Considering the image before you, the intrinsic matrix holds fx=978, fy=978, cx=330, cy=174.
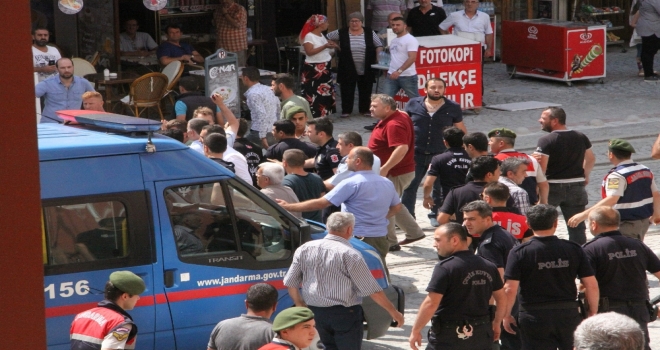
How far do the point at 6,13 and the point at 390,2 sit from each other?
56.2 feet

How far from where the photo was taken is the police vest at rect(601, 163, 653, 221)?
8703 millimetres

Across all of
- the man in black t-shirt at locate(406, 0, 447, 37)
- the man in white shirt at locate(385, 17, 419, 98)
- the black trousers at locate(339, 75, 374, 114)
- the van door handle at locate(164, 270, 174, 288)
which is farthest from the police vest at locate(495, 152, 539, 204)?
the man in black t-shirt at locate(406, 0, 447, 37)

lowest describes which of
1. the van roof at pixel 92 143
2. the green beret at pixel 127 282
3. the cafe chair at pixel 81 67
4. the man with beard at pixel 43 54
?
the green beret at pixel 127 282

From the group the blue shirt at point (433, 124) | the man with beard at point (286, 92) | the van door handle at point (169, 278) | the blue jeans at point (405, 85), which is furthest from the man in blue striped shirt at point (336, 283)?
the blue jeans at point (405, 85)

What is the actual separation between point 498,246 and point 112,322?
2.94m

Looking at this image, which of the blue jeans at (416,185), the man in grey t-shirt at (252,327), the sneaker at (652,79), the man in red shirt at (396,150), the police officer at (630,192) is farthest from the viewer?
the sneaker at (652,79)

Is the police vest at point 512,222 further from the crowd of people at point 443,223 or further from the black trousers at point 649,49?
the black trousers at point 649,49

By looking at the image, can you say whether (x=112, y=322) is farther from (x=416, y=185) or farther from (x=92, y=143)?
(x=416, y=185)

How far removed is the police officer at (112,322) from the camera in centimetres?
543

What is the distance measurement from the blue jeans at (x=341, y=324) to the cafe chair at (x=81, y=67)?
1006 cm

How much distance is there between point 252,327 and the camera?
564 cm

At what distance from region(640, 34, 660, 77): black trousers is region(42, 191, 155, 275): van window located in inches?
633

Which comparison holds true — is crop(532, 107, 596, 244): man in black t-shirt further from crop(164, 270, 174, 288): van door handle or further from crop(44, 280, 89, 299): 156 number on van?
crop(44, 280, 89, 299): 156 number on van

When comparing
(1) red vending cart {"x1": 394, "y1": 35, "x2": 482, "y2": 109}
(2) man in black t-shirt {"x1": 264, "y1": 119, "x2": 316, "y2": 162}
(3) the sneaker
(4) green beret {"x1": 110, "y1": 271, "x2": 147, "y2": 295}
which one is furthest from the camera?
(3) the sneaker
